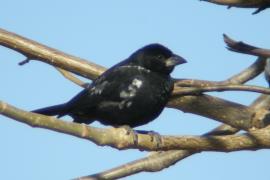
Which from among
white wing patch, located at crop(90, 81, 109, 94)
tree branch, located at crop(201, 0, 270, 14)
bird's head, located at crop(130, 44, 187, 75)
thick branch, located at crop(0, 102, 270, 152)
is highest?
tree branch, located at crop(201, 0, 270, 14)

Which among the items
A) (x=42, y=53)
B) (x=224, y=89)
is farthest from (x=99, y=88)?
(x=224, y=89)

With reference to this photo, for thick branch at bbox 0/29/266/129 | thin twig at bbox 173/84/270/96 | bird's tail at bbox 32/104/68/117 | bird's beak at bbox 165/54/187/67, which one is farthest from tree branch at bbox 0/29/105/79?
thin twig at bbox 173/84/270/96

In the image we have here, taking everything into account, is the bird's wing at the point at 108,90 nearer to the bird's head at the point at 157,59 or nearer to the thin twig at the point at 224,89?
the bird's head at the point at 157,59

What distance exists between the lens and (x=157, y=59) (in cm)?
633

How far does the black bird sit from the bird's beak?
12 mm

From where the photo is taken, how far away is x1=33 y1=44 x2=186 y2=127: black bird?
580cm

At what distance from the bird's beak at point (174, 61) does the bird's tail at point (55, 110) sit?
101 cm

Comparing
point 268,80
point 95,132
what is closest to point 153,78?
point 268,80

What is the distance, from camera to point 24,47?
5988 mm

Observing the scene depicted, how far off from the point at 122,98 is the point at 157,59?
2.13 feet

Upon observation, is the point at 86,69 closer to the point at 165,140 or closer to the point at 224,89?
the point at 224,89

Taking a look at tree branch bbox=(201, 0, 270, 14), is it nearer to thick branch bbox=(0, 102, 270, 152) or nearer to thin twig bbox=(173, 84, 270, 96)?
thin twig bbox=(173, 84, 270, 96)

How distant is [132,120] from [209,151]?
1.20 meters

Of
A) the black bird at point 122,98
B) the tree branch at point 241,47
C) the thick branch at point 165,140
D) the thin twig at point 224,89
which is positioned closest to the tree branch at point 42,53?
the black bird at point 122,98
